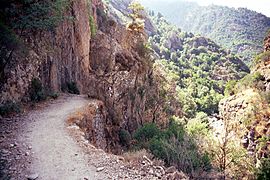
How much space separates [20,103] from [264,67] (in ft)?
150

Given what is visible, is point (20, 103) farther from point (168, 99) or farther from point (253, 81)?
point (253, 81)

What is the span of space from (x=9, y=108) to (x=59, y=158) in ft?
15.0

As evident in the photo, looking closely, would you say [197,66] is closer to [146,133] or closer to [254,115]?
[254,115]

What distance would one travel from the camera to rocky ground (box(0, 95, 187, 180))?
884cm

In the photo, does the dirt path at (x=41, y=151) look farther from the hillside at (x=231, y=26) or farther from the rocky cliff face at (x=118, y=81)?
the hillside at (x=231, y=26)

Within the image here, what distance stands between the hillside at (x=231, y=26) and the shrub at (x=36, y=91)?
85.4 m

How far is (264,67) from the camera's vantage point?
52.0 meters

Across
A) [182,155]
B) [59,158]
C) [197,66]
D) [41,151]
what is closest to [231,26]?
[197,66]

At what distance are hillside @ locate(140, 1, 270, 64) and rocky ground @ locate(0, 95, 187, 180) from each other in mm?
89292

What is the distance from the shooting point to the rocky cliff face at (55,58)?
14.6 metres

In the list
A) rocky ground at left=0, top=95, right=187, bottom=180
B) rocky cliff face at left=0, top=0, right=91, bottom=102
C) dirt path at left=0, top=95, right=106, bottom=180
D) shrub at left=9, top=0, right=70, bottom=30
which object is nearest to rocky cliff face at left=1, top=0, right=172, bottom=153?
rocky cliff face at left=0, top=0, right=91, bottom=102

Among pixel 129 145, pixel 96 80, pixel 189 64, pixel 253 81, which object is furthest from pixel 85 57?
pixel 189 64

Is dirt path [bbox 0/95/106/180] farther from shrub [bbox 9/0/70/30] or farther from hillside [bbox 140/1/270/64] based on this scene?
hillside [bbox 140/1/270/64]

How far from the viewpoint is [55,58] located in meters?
19.4
